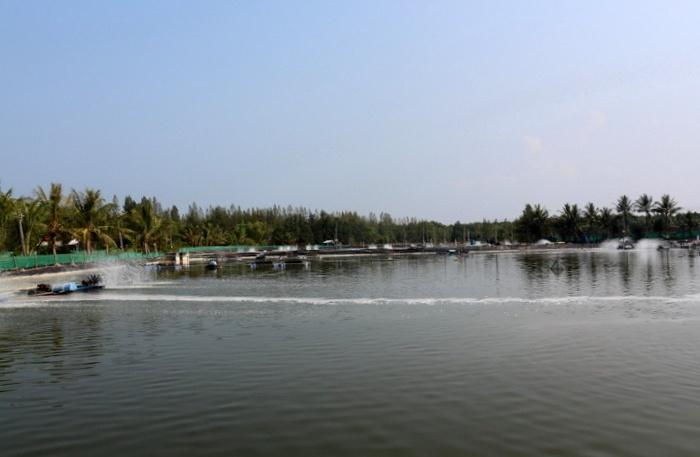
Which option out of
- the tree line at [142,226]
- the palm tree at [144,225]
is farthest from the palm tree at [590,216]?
the palm tree at [144,225]

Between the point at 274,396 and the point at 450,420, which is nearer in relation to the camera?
Answer: the point at 450,420

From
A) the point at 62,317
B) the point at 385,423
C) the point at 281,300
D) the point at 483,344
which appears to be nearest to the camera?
the point at 385,423

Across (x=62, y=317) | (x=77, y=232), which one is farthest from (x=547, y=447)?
(x=77, y=232)

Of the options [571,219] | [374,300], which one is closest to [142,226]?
[374,300]

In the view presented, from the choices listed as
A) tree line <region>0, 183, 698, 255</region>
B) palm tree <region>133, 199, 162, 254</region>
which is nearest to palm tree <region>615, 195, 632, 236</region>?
tree line <region>0, 183, 698, 255</region>

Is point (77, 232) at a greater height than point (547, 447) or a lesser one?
greater

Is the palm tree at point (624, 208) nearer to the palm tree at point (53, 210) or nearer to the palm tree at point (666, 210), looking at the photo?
the palm tree at point (666, 210)

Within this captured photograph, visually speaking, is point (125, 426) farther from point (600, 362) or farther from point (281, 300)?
point (281, 300)

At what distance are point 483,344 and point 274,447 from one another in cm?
1279

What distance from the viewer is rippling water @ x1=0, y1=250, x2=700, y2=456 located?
12172 mm

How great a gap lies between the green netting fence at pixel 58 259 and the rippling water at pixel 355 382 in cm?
3664

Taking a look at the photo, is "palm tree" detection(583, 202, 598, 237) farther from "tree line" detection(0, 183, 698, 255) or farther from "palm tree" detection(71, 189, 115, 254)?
"palm tree" detection(71, 189, 115, 254)

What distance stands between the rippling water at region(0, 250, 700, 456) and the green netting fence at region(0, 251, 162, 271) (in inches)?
1442

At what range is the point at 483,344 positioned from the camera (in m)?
22.8
